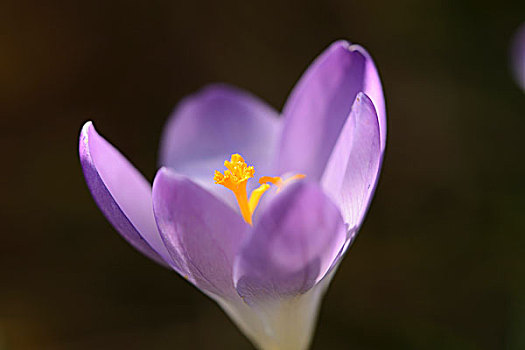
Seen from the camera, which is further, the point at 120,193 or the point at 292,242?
the point at 120,193

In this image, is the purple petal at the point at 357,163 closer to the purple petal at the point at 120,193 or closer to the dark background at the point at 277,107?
the purple petal at the point at 120,193

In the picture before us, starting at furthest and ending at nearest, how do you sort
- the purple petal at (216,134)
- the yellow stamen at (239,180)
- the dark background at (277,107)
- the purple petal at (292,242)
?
the dark background at (277,107) → the purple petal at (216,134) → the yellow stamen at (239,180) → the purple petal at (292,242)

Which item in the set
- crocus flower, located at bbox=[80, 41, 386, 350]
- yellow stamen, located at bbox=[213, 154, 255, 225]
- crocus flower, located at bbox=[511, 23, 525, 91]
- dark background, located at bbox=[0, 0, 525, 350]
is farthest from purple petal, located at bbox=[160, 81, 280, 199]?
crocus flower, located at bbox=[511, 23, 525, 91]

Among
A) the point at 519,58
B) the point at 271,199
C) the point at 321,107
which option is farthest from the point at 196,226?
the point at 519,58

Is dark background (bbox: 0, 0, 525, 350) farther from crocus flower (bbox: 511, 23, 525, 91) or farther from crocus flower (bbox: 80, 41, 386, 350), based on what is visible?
crocus flower (bbox: 80, 41, 386, 350)

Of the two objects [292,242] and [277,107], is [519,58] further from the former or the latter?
[292,242]

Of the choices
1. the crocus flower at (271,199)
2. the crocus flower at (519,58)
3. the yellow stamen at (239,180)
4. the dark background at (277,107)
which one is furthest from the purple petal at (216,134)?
the crocus flower at (519,58)

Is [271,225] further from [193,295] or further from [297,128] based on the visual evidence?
[193,295]
